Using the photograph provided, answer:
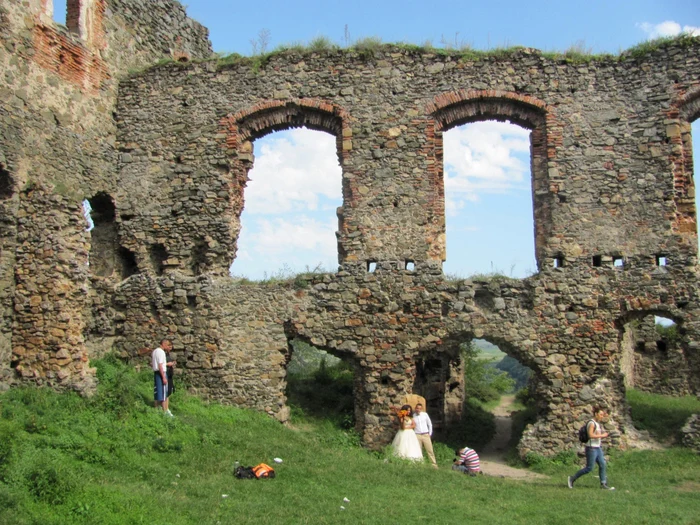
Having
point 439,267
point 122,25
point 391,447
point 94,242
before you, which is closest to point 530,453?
point 391,447

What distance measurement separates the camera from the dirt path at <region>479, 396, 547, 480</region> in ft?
31.8

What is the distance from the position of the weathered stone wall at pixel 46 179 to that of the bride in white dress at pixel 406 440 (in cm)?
476

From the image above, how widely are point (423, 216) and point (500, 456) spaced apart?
14.3 ft

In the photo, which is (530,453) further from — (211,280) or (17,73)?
(17,73)

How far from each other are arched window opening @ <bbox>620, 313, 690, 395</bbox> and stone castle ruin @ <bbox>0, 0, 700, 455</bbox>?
6.79m

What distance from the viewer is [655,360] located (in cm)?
1708

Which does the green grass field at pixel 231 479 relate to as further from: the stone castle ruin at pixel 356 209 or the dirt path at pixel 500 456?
the stone castle ruin at pixel 356 209

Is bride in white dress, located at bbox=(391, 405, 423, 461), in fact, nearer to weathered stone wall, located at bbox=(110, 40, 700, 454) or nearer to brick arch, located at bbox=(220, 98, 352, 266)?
weathered stone wall, located at bbox=(110, 40, 700, 454)

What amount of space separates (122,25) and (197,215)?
406cm

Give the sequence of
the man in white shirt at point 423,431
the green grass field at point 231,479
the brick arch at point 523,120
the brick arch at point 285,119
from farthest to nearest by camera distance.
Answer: the brick arch at point 285,119, the brick arch at point 523,120, the man in white shirt at point 423,431, the green grass field at point 231,479

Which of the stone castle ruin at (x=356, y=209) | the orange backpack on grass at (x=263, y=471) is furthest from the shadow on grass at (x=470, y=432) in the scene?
the orange backpack on grass at (x=263, y=471)

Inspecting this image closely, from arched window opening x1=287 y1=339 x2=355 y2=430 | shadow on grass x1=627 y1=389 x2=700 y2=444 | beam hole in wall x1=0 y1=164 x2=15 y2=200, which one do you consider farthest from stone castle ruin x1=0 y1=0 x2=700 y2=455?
shadow on grass x1=627 y1=389 x2=700 y2=444

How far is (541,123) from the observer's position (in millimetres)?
11258

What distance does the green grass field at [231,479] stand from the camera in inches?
238
